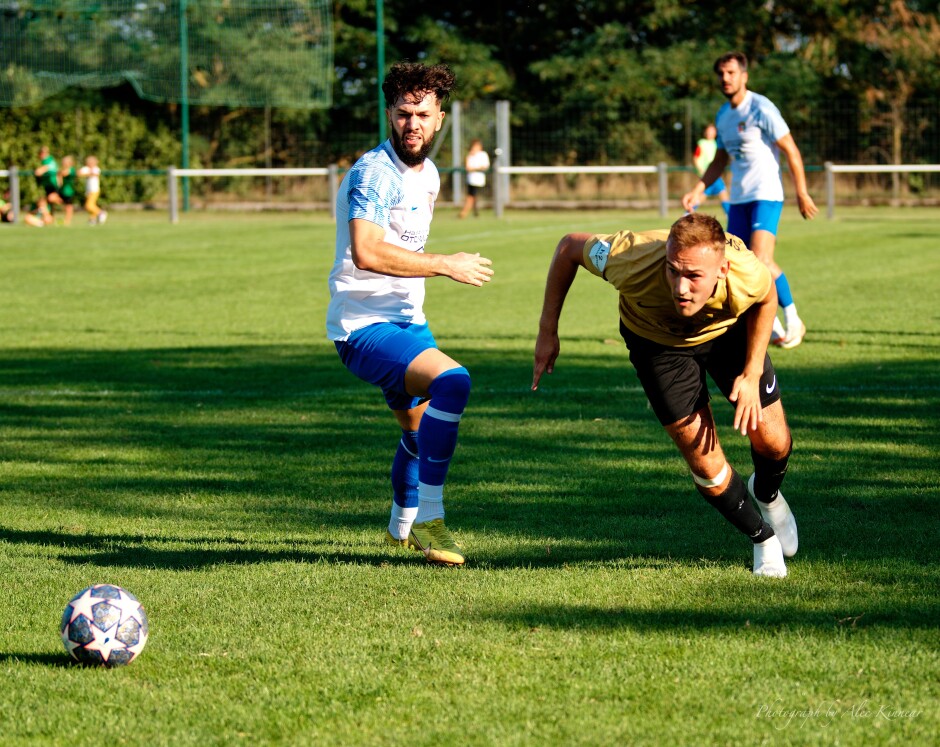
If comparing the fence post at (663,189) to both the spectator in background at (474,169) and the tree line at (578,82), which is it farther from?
the tree line at (578,82)

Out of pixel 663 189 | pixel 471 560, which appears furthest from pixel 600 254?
pixel 663 189

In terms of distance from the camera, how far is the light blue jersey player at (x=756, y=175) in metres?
11.3

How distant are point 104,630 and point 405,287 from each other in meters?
2.14

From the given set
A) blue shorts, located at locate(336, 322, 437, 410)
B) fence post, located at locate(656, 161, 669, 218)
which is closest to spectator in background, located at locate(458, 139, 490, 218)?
fence post, located at locate(656, 161, 669, 218)

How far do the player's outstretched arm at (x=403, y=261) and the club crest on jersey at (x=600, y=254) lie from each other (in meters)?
0.41

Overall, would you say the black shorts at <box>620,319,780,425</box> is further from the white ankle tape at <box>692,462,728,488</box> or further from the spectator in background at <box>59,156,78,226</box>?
the spectator in background at <box>59,156,78,226</box>

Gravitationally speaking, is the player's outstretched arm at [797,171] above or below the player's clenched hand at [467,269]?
above

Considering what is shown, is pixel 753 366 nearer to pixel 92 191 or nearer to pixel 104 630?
pixel 104 630

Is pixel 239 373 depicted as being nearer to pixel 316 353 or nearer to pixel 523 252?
pixel 316 353

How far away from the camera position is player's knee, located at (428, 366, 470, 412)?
544 centimetres

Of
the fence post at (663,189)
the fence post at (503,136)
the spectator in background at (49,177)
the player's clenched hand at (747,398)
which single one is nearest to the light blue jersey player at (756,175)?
the player's clenched hand at (747,398)

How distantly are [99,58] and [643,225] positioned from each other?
15.3 m

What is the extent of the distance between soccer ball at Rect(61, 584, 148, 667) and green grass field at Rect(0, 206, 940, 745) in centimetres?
7

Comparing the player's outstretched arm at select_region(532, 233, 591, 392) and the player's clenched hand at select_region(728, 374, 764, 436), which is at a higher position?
the player's outstretched arm at select_region(532, 233, 591, 392)
